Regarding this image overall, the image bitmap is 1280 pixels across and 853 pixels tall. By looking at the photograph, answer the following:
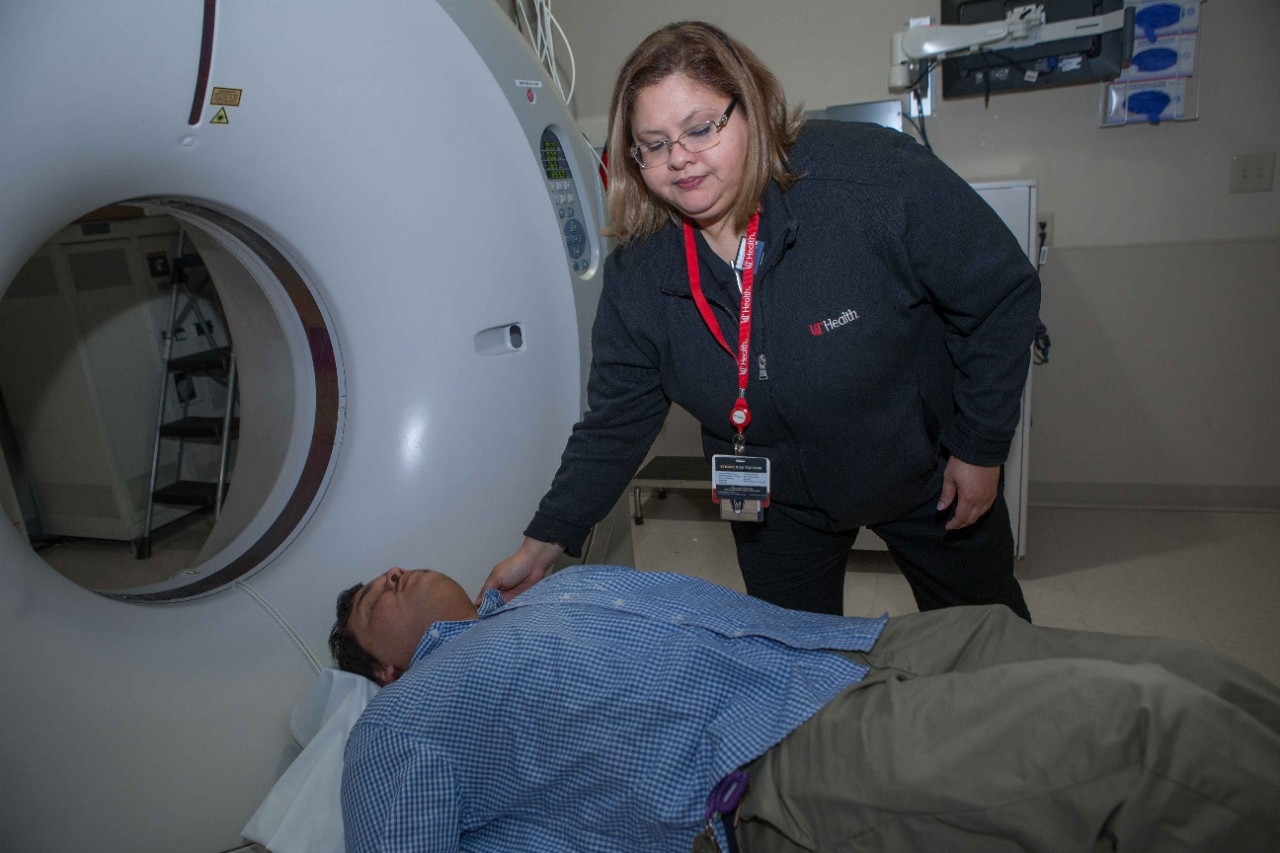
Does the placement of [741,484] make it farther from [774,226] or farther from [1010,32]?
[1010,32]

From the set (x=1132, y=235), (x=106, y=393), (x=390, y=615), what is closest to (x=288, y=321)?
(x=390, y=615)

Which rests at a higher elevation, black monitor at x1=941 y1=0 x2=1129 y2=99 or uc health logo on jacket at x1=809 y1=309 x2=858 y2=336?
black monitor at x1=941 y1=0 x2=1129 y2=99

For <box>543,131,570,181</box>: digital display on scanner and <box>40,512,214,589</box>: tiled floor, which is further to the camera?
<box>40,512,214,589</box>: tiled floor

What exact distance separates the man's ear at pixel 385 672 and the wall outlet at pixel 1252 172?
8.50ft

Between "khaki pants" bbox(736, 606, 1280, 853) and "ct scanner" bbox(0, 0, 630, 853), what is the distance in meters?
0.64

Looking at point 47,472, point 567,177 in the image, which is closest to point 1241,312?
point 567,177

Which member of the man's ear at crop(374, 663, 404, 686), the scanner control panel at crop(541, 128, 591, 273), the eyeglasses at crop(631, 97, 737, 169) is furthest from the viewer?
the scanner control panel at crop(541, 128, 591, 273)

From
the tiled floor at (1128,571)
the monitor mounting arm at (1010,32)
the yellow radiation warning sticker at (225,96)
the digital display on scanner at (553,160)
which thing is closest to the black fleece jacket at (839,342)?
the digital display on scanner at (553,160)

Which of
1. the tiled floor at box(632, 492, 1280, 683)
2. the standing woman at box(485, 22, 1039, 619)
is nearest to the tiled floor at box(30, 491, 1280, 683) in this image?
the tiled floor at box(632, 492, 1280, 683)

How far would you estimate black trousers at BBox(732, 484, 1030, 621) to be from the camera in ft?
4.60

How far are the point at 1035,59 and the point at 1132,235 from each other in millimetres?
590

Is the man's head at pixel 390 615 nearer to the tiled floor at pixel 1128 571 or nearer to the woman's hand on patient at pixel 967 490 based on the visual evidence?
the woman's hand on patient at pixel 967 490

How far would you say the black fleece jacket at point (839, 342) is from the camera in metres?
1.19

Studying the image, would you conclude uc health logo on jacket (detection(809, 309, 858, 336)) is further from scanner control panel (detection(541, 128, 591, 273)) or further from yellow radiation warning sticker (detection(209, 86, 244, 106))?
yellow radiation warning sticker (detection(209, 86, 244, 106))
